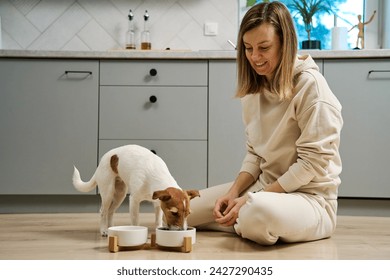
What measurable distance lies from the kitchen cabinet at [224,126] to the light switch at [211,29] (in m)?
0.63

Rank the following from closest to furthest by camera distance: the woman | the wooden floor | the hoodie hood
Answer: the wooden floor
the woman
the hoodie hood

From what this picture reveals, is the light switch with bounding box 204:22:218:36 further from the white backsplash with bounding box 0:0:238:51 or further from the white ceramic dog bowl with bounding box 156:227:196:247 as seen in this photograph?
the white ceramic dog bowl with bounding box 156:227:196:247

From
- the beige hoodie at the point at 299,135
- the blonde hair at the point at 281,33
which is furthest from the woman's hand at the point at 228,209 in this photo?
the blonde hair at the point at 281,33

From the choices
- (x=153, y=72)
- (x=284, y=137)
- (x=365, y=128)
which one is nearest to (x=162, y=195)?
(x=284, y=137)

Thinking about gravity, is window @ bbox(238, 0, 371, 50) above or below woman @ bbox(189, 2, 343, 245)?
above

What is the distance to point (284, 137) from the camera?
78.7 inches

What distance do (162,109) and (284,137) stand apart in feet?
4.11

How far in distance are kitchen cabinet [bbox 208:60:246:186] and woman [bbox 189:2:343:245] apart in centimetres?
99

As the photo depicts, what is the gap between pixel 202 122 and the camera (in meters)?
3.13

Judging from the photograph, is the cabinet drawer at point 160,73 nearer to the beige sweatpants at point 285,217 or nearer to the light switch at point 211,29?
the light switch at point 211,29

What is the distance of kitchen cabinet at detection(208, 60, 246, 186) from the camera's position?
123 inches

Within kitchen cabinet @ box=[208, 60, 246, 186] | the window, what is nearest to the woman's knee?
kitchen cabinet @ box=[208, 60, 246, 186]
